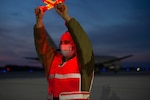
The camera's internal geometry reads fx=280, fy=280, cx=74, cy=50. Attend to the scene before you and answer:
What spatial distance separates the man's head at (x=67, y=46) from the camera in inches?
127

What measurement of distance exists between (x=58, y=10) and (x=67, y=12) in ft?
0.31

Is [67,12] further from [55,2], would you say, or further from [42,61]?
[42,61]

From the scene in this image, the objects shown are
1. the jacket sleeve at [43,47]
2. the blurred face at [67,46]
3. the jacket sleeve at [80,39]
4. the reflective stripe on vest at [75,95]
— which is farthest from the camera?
the jacket sleeve at [43,47]

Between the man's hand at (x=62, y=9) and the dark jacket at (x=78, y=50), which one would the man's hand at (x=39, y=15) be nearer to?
the dark jacket at (x=78, y=50)

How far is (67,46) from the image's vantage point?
321cm

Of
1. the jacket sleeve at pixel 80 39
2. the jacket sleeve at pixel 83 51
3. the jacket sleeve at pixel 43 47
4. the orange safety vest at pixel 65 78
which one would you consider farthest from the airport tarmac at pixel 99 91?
the jacket sleeve at pixel 80 39

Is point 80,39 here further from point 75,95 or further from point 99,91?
point 99,91

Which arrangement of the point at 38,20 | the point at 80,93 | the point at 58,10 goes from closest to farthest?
the point at 58,10 < the point at 80,93 < the point at 38,20

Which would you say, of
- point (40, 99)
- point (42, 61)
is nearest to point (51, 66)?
point (42, 61)

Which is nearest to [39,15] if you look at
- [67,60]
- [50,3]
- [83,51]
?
[50,3]

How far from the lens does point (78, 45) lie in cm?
298

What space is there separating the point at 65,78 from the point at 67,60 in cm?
24

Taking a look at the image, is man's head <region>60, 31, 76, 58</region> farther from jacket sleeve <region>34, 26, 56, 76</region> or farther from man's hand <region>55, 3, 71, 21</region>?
man's hand <region>55, 3, 71, 21</region>

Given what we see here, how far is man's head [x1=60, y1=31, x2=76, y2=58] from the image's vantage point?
10.5 ft
